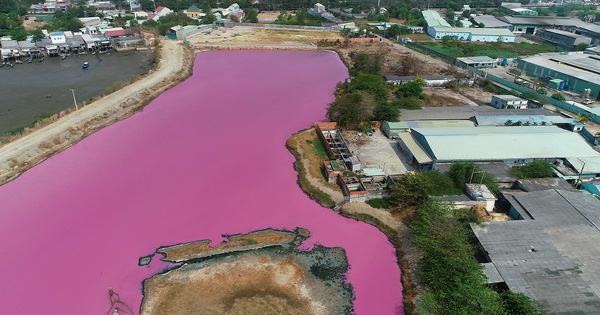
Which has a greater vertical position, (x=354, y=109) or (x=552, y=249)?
(x=354, y=109)

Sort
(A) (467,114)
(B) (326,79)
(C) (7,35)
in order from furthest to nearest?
(C) (7,35) → (B) (326,79) → (A) (467,114)

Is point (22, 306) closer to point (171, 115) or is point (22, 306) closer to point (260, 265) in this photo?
point (260, 265)

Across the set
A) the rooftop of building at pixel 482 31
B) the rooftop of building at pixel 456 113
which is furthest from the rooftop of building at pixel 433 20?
the rooftop of building at pixel 456 113

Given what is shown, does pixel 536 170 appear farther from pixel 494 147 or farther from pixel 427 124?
pixel 427 124

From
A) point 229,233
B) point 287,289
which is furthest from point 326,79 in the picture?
point 287,289

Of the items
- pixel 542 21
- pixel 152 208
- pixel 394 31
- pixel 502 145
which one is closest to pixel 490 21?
pixel 542 21

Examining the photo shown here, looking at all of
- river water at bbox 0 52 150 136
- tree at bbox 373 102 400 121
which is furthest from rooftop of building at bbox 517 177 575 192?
river water at bbox 0 52 150 136

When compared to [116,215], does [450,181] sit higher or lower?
higher

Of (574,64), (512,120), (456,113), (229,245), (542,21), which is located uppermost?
(542,21)
